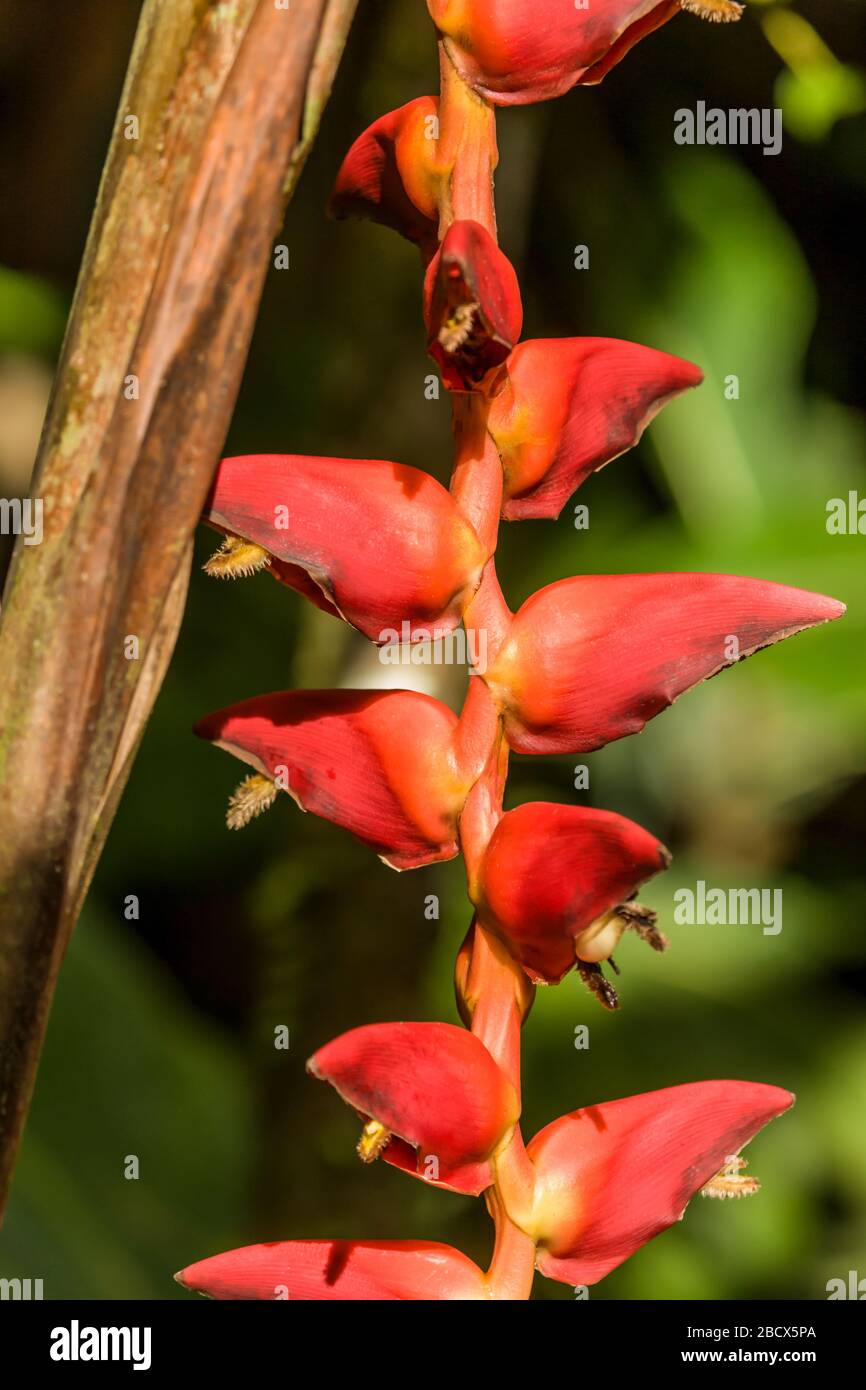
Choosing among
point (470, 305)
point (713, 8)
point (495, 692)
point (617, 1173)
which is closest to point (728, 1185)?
point (617, 1173)

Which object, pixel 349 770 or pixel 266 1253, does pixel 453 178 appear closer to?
pixel 349 770

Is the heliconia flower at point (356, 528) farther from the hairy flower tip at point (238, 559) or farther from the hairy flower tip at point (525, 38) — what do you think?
the hairy flower tip at point (525, 38)

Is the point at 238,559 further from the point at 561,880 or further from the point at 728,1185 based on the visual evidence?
the point at 728,1185

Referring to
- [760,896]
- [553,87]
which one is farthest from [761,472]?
[553,87]

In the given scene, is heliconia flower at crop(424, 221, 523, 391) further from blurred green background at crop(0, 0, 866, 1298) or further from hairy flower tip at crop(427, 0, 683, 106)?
blurred green background at crop(0, 0, 866, 1298)

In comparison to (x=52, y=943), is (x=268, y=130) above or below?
above

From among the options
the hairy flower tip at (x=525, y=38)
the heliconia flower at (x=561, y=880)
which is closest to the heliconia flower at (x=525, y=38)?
the hairy flower tip at (x=525, y=38)
